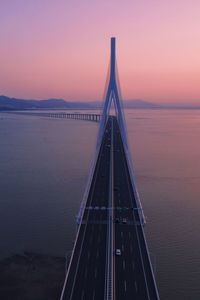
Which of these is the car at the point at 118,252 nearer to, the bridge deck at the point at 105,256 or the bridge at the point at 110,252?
the bridge at the point at 110,252

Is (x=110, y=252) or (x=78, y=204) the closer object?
(x=110, y=252)

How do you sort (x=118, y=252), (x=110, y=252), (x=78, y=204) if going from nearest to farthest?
1. (x=118, y=252)
2. (x=110, y=252)
3. (x=78, y=204)

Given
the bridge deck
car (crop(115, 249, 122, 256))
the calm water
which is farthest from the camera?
the calm water

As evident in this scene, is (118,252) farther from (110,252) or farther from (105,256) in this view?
(105,256)

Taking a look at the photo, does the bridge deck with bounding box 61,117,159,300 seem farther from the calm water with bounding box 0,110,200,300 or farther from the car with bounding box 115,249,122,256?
the calm water with bounding box 0,110,200,300

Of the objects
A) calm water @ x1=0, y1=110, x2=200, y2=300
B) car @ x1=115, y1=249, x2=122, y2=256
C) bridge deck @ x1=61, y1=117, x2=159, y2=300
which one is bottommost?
calm water @ x1=0, y1=110, x2=200, y2=300

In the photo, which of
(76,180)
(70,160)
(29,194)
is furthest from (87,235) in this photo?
(70,160)

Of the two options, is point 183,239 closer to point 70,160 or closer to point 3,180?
point 3,180

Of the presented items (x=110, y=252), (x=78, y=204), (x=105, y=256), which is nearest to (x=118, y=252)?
(x=110, y=252)

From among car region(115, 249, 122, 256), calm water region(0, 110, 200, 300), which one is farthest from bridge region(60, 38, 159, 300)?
calm water region(0, 110, 200, 300)
